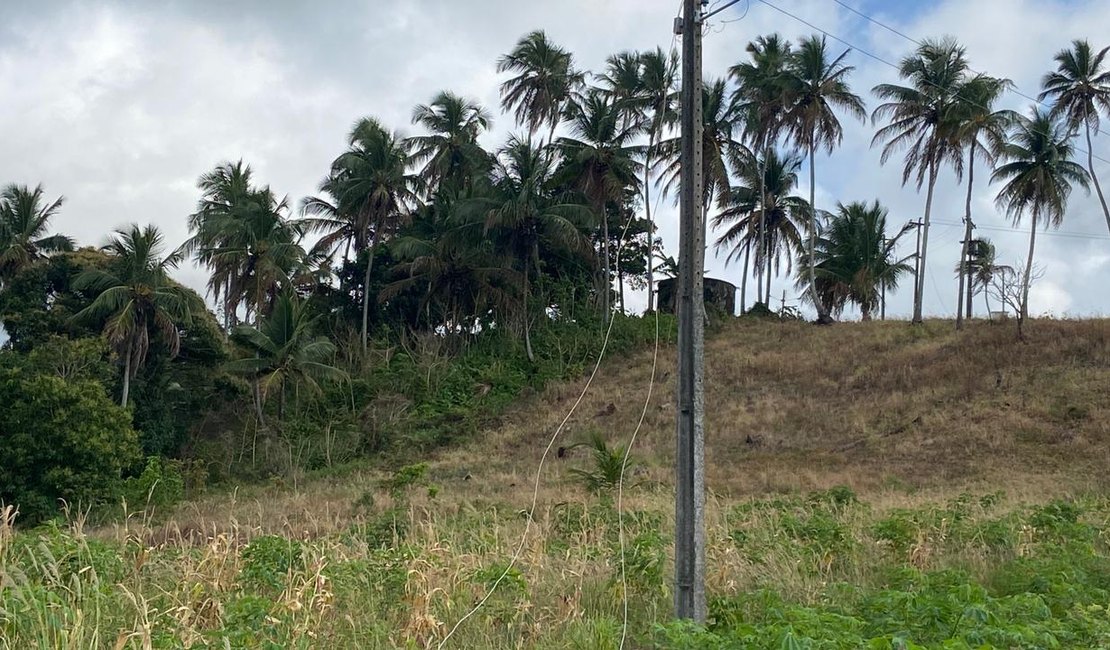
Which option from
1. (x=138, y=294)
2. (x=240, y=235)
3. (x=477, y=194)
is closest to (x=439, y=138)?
(x=477, y=194)

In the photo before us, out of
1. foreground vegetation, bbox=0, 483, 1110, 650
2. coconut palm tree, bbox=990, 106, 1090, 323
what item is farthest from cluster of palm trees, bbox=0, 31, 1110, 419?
foreground vegetation, bbox=0, 483, 1110, 650

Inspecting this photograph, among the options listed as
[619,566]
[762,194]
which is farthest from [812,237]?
[619,566]

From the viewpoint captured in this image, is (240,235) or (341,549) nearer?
(341,549)

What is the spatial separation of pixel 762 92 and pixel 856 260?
37.4 ft

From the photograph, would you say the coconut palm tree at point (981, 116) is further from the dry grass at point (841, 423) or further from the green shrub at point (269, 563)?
the green shrub at point (269, 563)

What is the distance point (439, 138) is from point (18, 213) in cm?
1815

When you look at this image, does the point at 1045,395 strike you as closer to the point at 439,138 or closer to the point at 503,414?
the point at 503,414

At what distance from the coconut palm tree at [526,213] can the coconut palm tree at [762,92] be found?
8940 mm

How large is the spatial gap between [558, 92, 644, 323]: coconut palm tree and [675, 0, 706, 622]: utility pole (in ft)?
101

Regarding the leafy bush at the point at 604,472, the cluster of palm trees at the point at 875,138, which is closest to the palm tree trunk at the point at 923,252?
the cluster of palm trees at the point at 875,138

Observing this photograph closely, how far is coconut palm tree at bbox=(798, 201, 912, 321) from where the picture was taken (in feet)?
153

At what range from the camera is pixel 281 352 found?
32.0 meters

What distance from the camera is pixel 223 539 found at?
22.1 ft

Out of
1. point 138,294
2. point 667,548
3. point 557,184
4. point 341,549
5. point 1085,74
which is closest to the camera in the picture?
point 341,549
